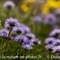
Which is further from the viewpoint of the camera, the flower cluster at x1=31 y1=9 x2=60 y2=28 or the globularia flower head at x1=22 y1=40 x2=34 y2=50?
the flower cluster at x1=31 y1=9 x2=60 y2=28

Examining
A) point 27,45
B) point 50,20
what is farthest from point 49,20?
point 27,45

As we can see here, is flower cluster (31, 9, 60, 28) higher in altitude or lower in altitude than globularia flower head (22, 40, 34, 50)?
higher

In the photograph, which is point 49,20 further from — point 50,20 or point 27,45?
point 27,45

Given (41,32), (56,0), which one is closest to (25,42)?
(41,32)

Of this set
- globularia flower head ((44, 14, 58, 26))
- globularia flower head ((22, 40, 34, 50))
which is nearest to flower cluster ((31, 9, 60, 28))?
globularia flower head ((44, 14, 58, 26))

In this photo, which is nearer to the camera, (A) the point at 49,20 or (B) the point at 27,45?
(B) the point at 27,45

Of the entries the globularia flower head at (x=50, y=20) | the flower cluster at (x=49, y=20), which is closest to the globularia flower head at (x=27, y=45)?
the flower cluster at (x=49, y=20)

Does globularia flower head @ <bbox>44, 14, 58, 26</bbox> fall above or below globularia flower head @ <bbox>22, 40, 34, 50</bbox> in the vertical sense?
above

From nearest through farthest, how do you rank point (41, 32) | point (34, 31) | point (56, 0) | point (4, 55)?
point (4, 55), point (34, 31), point (41, 32), point (56, 0)

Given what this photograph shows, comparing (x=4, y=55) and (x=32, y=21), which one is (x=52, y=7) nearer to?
(x=32, y=21)

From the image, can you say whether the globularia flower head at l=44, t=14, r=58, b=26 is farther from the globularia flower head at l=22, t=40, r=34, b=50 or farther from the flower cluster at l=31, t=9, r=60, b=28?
the globularia flower head at l=22, t=40, r=34, b=50

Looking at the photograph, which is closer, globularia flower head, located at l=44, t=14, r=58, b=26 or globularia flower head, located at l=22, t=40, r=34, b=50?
globularia flower head, located at l=22, t=40, r=34, b=50
